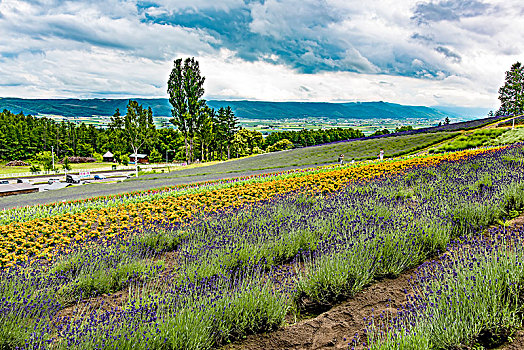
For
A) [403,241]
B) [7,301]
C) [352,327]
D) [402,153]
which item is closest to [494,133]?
[402,153]

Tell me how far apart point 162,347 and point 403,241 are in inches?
116

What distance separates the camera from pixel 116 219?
311 inches

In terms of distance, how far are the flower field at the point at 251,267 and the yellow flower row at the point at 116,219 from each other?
2.6 inches

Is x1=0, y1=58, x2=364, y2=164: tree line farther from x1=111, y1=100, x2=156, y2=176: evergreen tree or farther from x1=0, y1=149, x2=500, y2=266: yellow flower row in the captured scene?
x1=0, y1=149, x2=500, y2=266: yellow flower row

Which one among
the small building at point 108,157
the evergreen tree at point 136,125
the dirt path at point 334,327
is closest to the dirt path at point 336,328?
the dirt path at point 334,327

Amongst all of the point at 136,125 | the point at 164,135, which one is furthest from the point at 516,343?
the point at 164,135

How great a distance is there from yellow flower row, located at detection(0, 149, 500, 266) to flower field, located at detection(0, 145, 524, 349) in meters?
0.07

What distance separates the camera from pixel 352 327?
3.03 m

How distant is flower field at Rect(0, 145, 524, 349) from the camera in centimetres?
271

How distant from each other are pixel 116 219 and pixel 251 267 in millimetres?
4852

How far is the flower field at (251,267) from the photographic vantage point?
2.71 m

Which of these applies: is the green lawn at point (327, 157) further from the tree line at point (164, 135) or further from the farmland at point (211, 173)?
the tree line at point (164, 135)

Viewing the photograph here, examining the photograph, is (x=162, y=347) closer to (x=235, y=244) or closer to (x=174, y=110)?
(x=235, y=244)

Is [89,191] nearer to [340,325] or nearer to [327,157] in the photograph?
[340,325]
